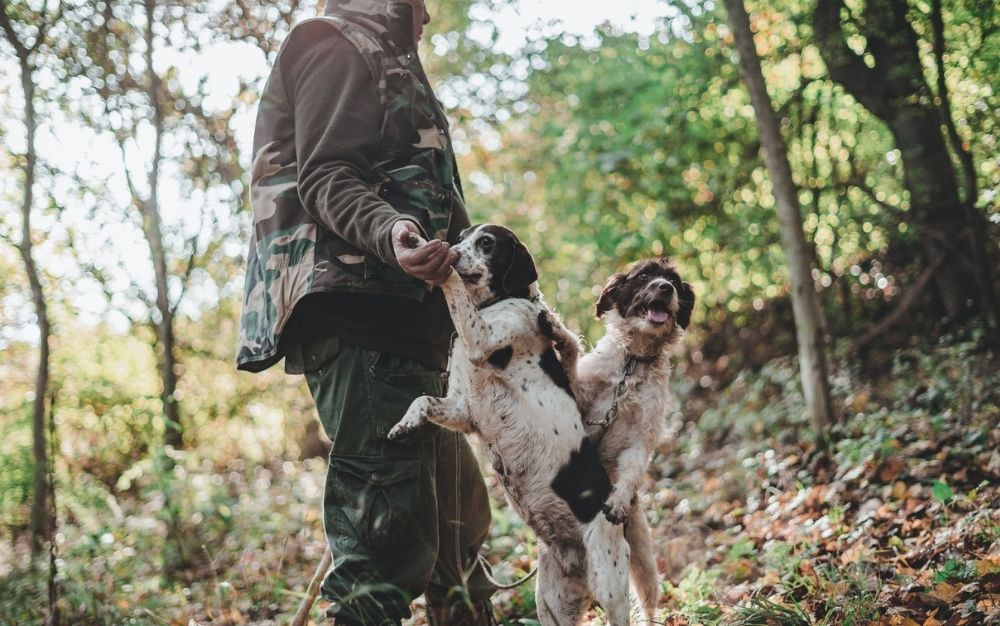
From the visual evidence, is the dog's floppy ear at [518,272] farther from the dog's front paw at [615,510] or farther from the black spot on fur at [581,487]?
the dog's front paw at [615,510]

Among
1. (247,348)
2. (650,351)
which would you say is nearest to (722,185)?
(650,351)

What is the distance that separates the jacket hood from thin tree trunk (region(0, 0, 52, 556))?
3540 millimetres

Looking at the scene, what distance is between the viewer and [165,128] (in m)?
6.13

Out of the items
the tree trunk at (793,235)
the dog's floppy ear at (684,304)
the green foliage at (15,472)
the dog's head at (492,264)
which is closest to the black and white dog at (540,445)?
the dog's head at (492,264)

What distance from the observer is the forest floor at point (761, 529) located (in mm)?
3023

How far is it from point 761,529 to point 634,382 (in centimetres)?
189

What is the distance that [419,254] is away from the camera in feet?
7.08

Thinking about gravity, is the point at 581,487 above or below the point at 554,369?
below

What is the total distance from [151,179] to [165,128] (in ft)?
1.59

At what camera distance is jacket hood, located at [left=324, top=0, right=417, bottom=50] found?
Answer: 103 inches

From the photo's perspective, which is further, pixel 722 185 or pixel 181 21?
pixel 722 185

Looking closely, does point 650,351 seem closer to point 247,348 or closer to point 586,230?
point 247,348

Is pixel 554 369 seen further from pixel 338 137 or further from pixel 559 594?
pixel 338 137

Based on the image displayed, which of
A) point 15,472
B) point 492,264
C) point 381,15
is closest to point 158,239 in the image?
point 15,472
